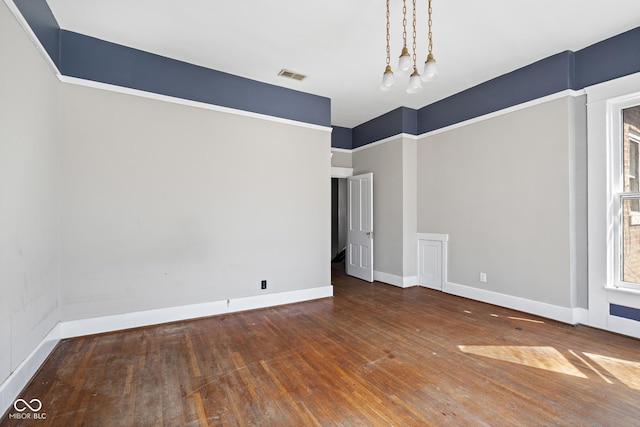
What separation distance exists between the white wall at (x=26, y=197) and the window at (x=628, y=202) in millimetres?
5350

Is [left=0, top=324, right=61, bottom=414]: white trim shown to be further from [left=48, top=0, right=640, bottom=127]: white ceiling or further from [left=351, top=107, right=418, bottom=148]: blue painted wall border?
[left=351, top=107, right=418, bottom=148]: blue painted wall border

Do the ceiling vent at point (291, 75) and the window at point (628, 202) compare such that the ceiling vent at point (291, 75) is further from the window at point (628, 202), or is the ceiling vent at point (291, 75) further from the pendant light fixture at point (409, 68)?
the window at point (628, 202)

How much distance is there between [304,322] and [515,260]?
9.33 ft

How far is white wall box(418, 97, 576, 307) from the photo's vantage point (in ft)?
11.8

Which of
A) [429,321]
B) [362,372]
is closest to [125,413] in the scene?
[362,372]

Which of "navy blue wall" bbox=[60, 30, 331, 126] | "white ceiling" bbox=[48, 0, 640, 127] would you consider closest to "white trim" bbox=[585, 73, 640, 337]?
"white ceiling" bbox=[48, 0, 640, 127]

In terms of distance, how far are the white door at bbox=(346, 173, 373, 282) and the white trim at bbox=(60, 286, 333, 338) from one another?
4.75ft

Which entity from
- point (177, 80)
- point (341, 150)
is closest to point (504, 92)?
point (341, 150)

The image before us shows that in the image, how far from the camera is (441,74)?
413 centimetres

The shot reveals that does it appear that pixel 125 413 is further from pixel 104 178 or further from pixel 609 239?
pixel 609 239

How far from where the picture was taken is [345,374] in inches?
96.3

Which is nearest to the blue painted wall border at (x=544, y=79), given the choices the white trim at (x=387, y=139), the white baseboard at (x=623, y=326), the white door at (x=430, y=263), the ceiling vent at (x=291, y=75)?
the white trim at (x=387, y=139)

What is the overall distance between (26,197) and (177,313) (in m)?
1.92

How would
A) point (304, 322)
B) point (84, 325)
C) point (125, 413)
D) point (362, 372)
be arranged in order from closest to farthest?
point (125, 413), point (362, 372), point (84, 325), point (304, 322)
